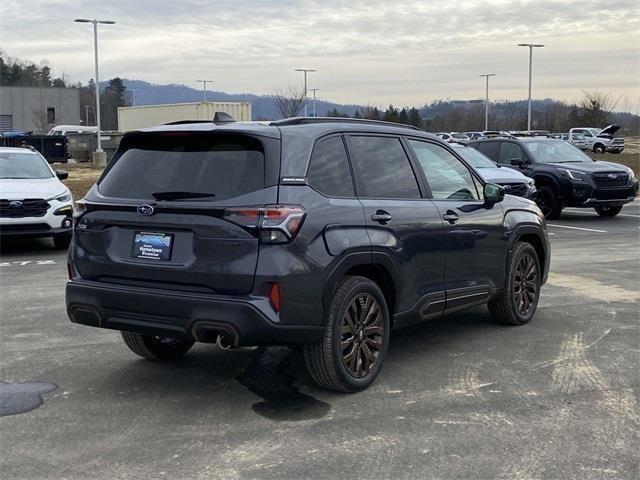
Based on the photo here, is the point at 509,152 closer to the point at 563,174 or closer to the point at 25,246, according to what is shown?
the point at 563,174

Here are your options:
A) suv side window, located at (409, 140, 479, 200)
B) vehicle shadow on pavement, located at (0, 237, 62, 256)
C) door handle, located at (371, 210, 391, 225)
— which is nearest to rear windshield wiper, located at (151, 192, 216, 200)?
door handle, located at (371, 210, 391, 225)

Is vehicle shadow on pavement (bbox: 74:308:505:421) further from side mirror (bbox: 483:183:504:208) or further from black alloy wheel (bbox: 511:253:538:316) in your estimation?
side mirror (bbox: 483:183:504:208)

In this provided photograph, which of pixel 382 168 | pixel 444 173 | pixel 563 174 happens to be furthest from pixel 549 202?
pixel 382 168

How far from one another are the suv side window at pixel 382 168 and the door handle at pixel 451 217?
32 centimetres

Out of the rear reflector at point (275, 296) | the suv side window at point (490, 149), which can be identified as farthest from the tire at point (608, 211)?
the rear reflector at point (275, 296)

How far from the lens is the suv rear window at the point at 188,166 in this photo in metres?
4.42

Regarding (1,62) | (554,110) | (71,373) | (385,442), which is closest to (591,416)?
(385,442)

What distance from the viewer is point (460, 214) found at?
19.0 feet

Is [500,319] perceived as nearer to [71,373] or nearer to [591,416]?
[591,416]

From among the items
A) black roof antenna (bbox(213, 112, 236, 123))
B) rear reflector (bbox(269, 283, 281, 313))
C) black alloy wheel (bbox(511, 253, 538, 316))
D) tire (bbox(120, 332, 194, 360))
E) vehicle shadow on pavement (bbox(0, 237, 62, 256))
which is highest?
black roof antenna (bbox(213, 112, 236, 123))

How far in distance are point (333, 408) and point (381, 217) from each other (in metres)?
1.29

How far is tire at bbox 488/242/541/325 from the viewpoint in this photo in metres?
6.52

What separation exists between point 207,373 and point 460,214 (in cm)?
228

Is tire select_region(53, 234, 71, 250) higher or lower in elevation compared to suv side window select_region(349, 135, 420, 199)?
lower
